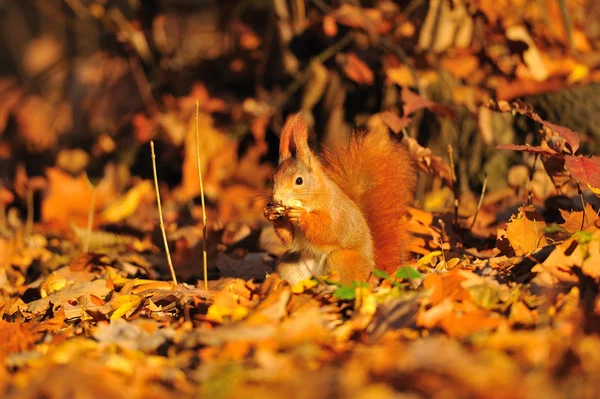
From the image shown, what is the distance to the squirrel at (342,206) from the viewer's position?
264 centimetres

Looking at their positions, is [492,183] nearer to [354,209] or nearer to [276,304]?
[354,209]

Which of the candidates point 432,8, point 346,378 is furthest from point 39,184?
point 346,378

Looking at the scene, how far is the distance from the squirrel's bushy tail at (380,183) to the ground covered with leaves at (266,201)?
156mm

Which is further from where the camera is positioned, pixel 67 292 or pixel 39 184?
pixel 39 184

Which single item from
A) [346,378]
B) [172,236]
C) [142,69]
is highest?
[142,69]

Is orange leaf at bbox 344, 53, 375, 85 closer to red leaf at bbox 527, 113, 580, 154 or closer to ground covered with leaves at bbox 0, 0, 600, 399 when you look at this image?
ground covered with leaves at bbox 0, 0, 600, 399

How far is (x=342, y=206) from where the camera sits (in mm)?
2684

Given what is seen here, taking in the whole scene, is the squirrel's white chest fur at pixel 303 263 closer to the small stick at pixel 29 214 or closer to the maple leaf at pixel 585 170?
the maple leaf at pixel 585 170

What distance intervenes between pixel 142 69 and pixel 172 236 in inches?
83.0

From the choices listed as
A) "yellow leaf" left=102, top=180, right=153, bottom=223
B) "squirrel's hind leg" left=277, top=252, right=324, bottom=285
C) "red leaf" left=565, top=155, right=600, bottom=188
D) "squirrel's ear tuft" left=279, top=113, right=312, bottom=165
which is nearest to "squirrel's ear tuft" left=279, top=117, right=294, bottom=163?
"squirrel's ear tuft" left=279, top=113, right=312, bottom=165

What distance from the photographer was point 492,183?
3.96 m

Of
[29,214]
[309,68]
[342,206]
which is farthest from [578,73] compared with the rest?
[29,214]

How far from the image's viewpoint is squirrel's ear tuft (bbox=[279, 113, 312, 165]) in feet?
8.47

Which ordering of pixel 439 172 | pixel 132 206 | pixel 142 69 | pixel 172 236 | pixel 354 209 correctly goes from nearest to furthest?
pixel 354 209, pixel 439 172, pixel 172 236, pixel 132 206, pixel 142 69
